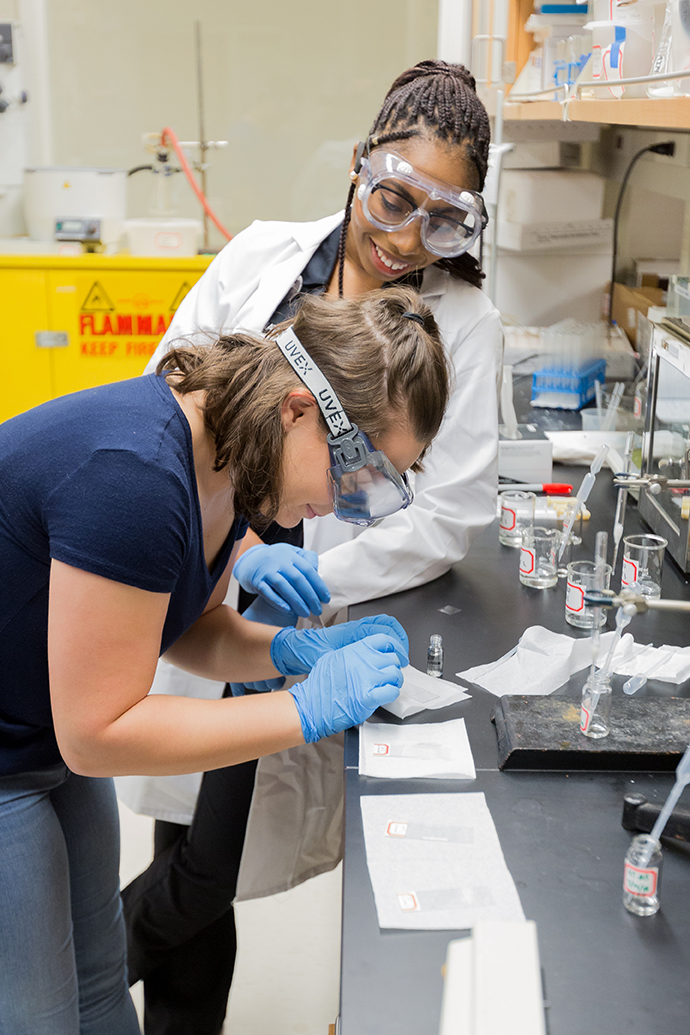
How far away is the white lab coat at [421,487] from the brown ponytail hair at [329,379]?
50cm

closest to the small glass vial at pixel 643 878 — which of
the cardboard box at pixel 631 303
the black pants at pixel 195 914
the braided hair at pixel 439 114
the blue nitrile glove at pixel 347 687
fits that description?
the blue nitrile glove at pixel 347 687

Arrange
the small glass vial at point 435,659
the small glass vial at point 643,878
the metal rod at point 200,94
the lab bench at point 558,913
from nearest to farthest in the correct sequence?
the lab bench at point 558,913
the small glass vial at point 643,878
the small glass vial at point 435,659
the metal rod at point 200,94

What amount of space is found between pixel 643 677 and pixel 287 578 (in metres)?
0.56

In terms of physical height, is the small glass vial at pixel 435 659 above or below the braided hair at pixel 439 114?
below

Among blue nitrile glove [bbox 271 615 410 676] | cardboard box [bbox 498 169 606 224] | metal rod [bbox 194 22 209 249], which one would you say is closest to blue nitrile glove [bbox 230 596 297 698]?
blue nitrile glove [bbox 271 615 410 676]

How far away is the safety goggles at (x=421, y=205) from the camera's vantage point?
5.26 feet

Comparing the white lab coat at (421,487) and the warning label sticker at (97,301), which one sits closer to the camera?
the white lab coat at (421,487)

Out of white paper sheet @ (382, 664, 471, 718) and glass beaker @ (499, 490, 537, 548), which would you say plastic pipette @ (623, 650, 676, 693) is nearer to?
white paper sheet @ (382, 664, 471, 718)

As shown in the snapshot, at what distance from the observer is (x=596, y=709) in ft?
3.98

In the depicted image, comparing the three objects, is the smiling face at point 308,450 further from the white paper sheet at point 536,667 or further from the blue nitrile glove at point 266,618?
the blue nitrile glove at point 266,618

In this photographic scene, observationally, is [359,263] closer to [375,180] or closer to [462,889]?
[375,180]

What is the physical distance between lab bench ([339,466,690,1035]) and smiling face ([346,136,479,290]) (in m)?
0.73

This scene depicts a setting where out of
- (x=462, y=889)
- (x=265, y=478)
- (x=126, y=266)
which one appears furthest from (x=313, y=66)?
(x=462, y=889)

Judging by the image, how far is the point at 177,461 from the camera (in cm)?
99
